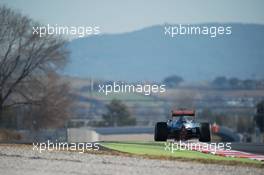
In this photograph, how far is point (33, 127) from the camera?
56125 millimetres

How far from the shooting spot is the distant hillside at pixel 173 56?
128 metres

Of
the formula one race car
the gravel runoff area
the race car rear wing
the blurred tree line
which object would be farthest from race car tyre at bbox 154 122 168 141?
the blurred tree line

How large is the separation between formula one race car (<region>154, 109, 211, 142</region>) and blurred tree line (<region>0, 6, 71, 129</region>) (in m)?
24.7

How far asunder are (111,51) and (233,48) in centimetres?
2124

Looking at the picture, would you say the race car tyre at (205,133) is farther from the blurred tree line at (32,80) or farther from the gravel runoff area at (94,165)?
the blurred tree line at (32,80)

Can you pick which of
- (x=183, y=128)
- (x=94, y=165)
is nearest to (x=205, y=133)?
(x=183, y=128)

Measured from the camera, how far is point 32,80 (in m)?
56.7

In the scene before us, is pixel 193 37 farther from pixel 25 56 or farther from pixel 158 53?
pixel 25 56

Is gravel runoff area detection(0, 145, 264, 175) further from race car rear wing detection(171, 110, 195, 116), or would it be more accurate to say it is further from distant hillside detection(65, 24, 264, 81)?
distant hillside detection(65, 24, 264, 81)

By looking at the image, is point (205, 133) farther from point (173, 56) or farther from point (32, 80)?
point (173, 56)

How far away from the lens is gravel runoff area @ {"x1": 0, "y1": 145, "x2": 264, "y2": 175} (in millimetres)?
21489

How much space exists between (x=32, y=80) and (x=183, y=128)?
28054 mm

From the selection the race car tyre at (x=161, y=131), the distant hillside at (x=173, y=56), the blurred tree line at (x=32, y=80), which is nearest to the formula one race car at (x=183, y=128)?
the race car tyre at (x=161, y=131)

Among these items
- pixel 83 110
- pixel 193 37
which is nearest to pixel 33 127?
pixel 83 110
